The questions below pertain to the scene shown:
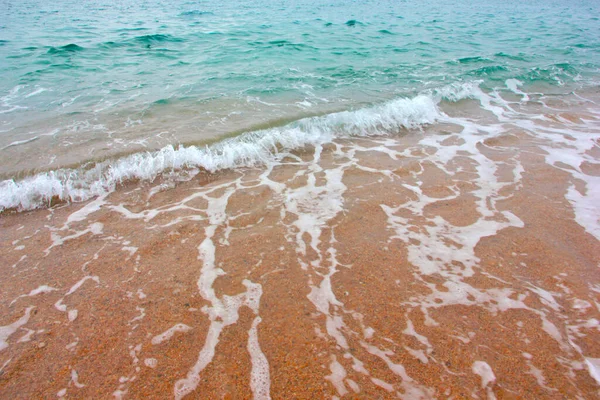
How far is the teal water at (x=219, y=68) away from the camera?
7000 mm

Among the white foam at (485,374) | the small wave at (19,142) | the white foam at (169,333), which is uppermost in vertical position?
the small wave at (19,142)

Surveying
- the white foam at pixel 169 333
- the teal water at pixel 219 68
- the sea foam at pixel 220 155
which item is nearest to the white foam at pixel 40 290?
the white foam at pixel 169 333

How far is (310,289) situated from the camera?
3.26 metres

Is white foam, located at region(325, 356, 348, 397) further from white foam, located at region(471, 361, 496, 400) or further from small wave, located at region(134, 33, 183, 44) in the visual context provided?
small wave, located at region(134, 33, 183, 44)

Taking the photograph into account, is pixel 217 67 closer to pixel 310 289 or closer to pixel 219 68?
pixel 219 68

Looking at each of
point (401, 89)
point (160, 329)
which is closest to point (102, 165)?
point (160, 329)

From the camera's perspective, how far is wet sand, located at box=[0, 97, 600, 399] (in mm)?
2484

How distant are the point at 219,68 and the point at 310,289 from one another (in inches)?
404

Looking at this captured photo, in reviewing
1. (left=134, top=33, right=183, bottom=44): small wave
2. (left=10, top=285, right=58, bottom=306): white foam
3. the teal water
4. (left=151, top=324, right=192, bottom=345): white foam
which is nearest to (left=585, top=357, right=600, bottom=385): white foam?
Result: (left=151, top=324, right=192, bottom=345): white foam

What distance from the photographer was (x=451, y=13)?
25.0 m

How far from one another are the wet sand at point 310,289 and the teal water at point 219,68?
8.05 feet

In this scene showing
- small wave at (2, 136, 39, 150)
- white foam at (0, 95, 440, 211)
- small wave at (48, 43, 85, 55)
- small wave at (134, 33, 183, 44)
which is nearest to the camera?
white foam at (0, 95, 440, 211)

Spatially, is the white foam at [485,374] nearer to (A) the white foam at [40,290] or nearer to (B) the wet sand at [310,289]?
(B) the wet sand at [310,289]

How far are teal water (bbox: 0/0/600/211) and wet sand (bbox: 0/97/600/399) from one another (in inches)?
96.6
